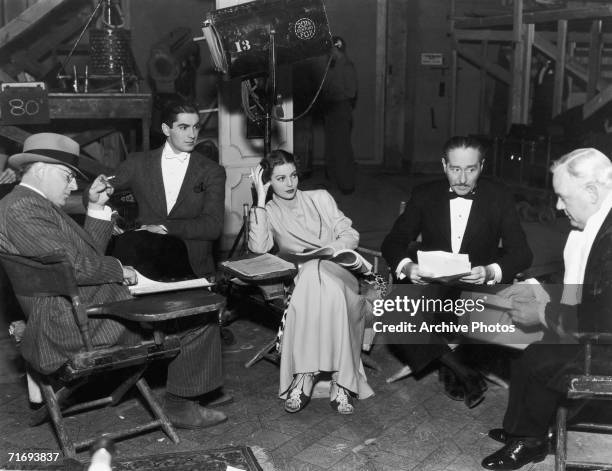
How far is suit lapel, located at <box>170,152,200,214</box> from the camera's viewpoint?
509cm

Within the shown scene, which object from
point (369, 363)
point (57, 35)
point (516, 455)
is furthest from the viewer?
point (57, 35)

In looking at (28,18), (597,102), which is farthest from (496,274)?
(28,18)

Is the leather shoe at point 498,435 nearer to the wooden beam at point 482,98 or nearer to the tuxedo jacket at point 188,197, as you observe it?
the tuxedo jacket at point 188,197

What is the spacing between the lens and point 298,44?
214 inches

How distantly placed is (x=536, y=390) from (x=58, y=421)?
2.19 meters

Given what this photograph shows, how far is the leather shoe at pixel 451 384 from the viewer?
14.9ft

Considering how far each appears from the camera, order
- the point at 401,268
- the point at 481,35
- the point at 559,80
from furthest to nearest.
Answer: the point at 481,35 < the point at 559,80 < the point at 401,268

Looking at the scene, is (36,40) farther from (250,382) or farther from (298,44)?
(250,382)

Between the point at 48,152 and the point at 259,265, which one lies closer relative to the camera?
the point at 48,152

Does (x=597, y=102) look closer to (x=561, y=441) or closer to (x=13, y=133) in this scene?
(x=13, y=133)

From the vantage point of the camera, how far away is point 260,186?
195 inches

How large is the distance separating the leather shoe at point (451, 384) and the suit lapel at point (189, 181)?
6.27 ft

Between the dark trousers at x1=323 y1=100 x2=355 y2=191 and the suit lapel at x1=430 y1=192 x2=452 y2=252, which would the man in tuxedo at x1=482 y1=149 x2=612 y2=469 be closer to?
the suit lapel at x1=430 y1=192 x2=452 y2=252

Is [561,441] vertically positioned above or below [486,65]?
below
